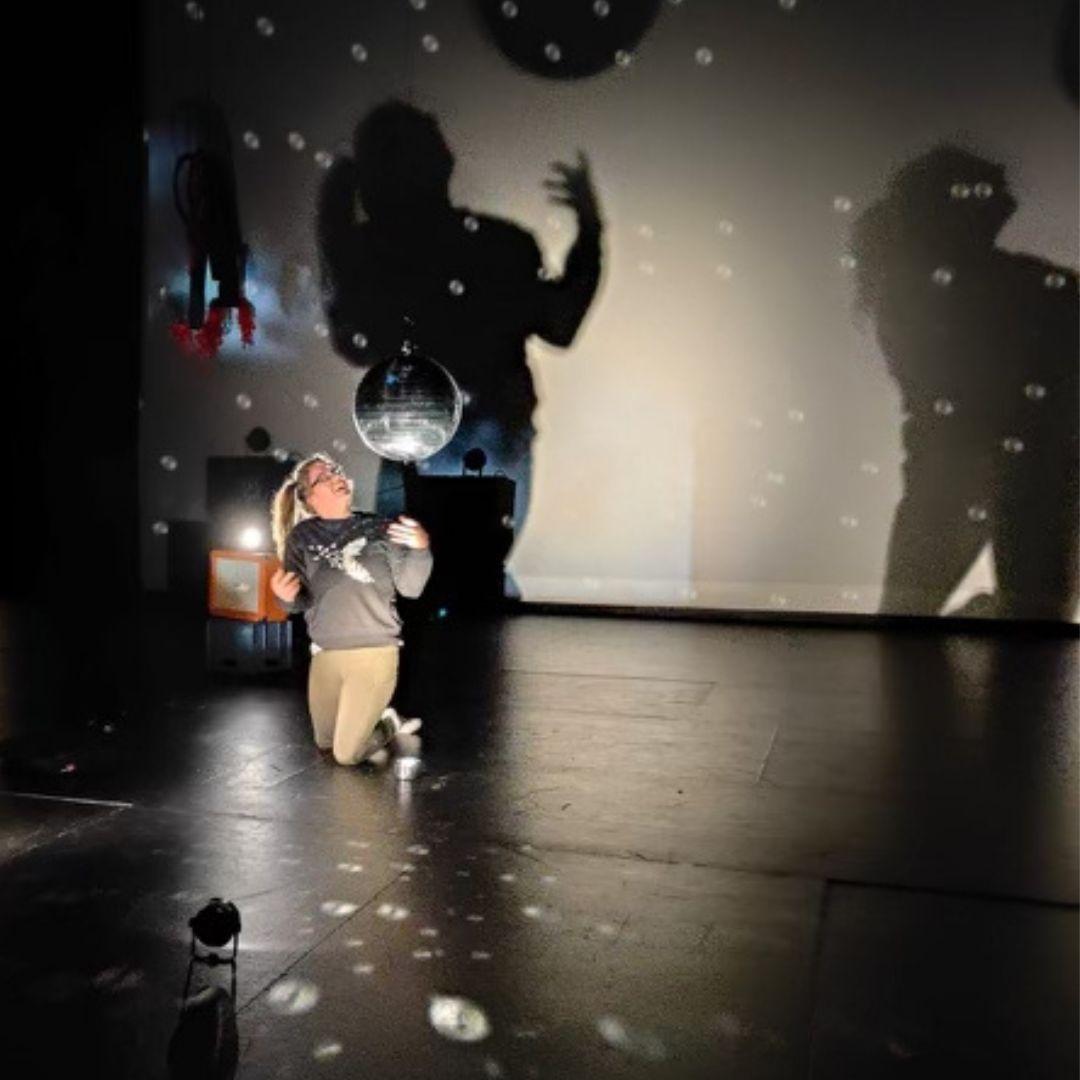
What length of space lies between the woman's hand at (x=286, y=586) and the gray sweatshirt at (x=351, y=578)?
0.02 meters

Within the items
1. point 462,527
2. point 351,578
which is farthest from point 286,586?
point 462,527

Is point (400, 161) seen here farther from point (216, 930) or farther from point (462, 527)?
point (216, 930)

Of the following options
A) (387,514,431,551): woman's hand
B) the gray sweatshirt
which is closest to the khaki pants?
the gray sweatshirt

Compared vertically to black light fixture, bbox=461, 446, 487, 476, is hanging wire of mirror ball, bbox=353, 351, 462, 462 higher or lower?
higher

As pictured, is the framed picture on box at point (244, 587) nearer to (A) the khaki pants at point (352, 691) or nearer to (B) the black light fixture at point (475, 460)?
(A) the khaki pants at point (352, 691)

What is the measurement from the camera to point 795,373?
22.7 feet

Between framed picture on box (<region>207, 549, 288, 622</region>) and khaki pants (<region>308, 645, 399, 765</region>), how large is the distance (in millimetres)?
1301

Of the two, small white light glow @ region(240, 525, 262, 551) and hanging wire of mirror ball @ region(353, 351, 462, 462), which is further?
small white light glow @ region(240, 525, 262, 551)

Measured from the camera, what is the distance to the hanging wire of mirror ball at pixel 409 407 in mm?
4457

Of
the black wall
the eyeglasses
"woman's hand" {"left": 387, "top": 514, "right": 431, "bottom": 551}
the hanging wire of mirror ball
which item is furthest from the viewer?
the black wall

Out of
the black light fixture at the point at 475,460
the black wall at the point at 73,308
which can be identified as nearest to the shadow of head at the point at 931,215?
the black light fixture at the point at 475,460

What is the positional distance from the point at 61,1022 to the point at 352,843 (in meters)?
1.01

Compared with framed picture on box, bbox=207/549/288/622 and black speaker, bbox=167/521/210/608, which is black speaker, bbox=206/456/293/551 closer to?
black speaker, bbox=167/521/210/608

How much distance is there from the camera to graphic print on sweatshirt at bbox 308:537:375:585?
12.5 feet
